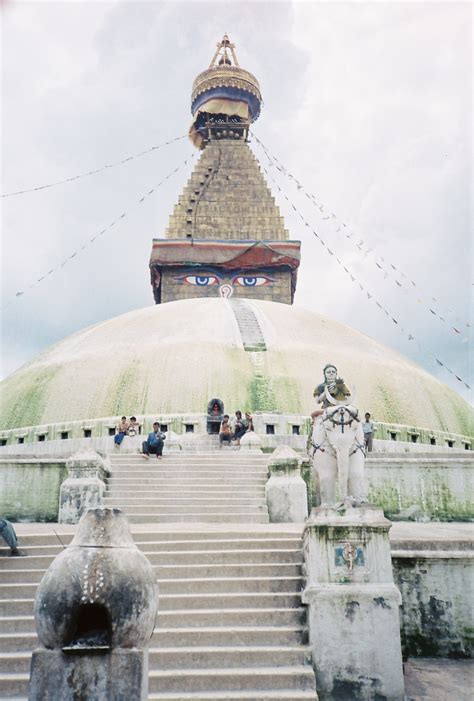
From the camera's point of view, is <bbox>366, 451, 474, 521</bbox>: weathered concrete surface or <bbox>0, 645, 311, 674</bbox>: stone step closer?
<bbox>0, 645, 311, 674</bbox>: stone step

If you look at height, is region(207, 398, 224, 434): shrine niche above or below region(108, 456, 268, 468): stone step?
above

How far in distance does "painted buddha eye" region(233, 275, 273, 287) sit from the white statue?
1056 inches

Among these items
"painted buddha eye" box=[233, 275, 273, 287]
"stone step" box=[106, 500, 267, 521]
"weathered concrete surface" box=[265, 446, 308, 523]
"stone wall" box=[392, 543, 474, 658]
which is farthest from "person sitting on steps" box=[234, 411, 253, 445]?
"painted buddha eye" box=[233, 275, 273, 287]

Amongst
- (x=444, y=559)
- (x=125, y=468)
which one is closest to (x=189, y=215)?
(x=125, y=468)

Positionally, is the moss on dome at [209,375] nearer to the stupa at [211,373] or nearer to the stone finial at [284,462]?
the stupa at [211,373]

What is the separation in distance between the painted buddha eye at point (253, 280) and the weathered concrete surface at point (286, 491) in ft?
77.5

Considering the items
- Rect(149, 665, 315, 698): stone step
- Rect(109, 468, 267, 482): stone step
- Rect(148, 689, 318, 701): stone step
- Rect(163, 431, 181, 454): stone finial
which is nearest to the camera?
Rect(148, 689, 318, 701): stone step

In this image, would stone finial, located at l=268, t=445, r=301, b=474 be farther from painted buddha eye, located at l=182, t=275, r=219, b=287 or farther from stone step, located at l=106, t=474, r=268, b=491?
painted buddha eye, located at l=182, t=275, r=219, b=287

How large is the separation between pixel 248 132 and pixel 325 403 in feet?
114

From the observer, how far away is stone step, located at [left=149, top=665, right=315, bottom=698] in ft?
19.2

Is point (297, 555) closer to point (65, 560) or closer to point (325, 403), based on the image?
point (325, 403)

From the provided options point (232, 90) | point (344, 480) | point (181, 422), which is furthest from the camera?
point (232, 90)

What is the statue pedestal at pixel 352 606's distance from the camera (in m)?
6.08

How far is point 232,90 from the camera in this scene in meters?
40.2
